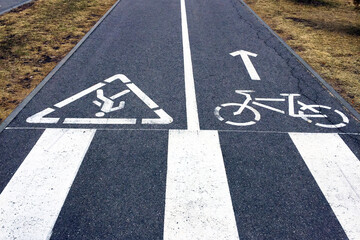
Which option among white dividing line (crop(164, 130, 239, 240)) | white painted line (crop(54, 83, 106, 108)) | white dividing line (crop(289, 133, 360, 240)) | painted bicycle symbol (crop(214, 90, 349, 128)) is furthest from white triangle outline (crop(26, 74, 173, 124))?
white dividing line (crop(289, 133, 360, 240))

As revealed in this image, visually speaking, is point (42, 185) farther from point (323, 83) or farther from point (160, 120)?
point (323, 83)

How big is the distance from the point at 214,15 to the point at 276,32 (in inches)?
135

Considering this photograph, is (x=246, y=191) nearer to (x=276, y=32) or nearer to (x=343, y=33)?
(x=276, y=32)

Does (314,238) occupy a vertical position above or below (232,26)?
below

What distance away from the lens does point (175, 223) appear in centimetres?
393

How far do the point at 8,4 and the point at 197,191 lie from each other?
1501cm

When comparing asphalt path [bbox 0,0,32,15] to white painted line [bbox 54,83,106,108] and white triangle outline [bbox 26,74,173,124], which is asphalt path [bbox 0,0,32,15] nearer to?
white painted line [bbox 54,83,106,108]

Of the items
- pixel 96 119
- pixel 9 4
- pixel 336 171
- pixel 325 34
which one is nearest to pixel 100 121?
pixel 96 119

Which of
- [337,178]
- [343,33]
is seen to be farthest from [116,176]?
[343,33]

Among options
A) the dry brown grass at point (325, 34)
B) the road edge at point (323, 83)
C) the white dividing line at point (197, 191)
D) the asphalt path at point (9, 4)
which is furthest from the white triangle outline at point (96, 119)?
the asphalt path at point (9, 4)

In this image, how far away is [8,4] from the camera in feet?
49.9

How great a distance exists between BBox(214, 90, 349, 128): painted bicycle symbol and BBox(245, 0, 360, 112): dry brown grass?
754mm

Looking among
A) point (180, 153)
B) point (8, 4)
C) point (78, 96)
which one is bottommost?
point (180, 153)

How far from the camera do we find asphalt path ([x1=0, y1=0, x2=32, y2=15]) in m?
14.1
